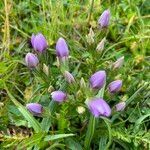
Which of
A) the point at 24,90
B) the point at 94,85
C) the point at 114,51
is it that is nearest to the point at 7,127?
the point at 24,90

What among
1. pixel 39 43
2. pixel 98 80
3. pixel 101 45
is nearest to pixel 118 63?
pixel 101 45

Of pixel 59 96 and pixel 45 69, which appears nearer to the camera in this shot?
pixel 59 96

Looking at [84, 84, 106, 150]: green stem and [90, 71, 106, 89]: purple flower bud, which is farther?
[84, 84, 106, 150]: green stem

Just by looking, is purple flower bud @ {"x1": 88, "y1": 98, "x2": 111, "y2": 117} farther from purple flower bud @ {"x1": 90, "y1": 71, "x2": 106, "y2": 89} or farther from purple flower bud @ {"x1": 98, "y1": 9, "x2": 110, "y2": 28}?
purple flower bud @ {"x1": 98, "y1": 9, "x2": 110, "y2": 28}

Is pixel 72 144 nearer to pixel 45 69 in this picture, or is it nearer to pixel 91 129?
pixel 91 129

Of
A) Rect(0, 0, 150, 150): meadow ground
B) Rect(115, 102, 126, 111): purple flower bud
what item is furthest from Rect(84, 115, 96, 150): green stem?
Rect(115, 102, 126, 111): purple flower bud

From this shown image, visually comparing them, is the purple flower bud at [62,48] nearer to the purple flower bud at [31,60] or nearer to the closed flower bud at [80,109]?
the purple flower bud at [31,60]

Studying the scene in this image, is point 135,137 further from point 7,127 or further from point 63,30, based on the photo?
point 63,30
